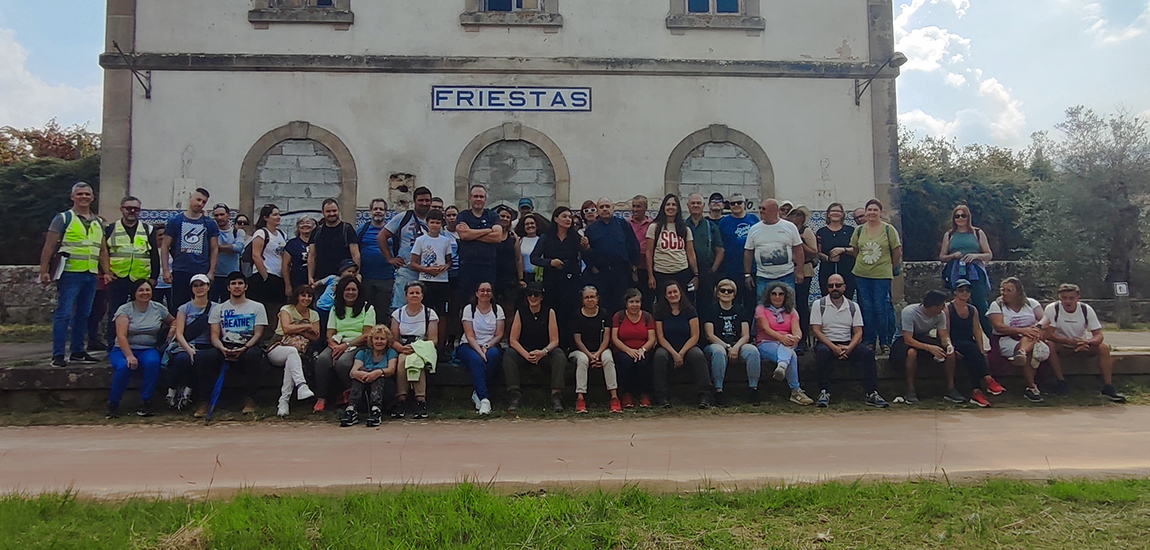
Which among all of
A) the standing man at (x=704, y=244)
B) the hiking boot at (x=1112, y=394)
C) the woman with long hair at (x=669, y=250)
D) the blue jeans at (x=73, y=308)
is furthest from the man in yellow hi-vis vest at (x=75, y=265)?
the hiking boot at (x=1112, y=394)

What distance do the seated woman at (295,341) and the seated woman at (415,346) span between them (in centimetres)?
77

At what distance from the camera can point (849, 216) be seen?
11102 millimetres

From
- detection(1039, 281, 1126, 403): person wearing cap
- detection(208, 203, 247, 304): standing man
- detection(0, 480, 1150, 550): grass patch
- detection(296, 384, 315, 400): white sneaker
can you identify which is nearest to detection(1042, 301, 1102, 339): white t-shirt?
detection(1039, 281, 1126, 403): person wearing cap

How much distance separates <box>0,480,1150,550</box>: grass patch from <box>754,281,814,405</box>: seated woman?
2.97m

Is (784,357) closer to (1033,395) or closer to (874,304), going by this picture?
(874,304)

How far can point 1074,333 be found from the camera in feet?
23.5

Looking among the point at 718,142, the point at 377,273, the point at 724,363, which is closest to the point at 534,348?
the point at 724,363

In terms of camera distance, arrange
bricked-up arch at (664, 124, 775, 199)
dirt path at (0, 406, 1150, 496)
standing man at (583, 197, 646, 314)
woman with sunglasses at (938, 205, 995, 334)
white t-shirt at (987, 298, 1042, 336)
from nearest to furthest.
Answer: dirt path at (0, 406, 1150, 496)
standing man at (583, 197, 646, 314)
white t-shirt at (987, 298, 1042, 336)
woman with sunglasses at (938, 205, 995, 334)
bricked-up arch at (664, 124, 775, 199)

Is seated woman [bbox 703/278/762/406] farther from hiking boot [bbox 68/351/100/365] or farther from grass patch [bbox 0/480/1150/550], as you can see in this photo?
hiking boot [bbox 68/351/100/365]

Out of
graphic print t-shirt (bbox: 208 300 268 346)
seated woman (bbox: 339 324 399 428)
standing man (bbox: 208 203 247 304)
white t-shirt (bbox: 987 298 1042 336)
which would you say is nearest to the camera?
A: seated woman (bbox: 339 324 399 428)

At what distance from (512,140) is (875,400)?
6.48 metres

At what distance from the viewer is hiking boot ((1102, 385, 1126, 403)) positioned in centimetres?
677

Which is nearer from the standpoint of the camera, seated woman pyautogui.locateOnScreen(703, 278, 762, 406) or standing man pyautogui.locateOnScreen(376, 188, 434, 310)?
seated woman pyautogui.locateOnScreen(703, 278, 762, 406)

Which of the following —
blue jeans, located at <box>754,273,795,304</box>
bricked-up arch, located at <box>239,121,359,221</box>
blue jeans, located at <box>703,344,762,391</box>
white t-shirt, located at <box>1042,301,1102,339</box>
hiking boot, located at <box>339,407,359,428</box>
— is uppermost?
bricked-up arch, located at <box>239,121,359,221</box>
